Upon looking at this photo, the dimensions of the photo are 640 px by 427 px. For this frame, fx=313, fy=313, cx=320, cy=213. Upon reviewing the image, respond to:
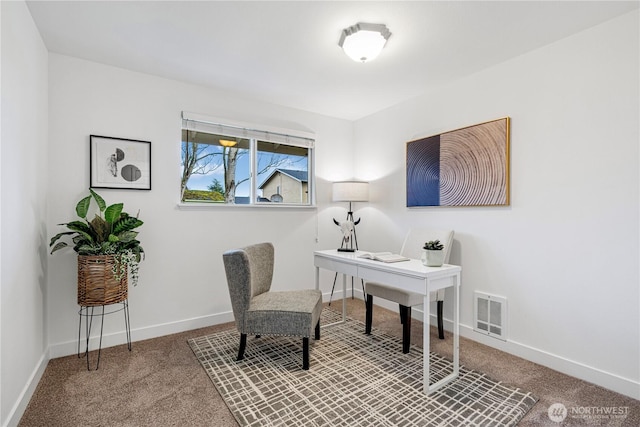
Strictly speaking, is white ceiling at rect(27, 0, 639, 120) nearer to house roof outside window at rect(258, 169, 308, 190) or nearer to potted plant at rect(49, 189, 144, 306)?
house roof outside window at rect(258, 169, 308, 190)

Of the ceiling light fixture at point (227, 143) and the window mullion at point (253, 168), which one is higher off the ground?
the ceiling light fixture at point (227, 143)

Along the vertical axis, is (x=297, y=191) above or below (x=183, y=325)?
above

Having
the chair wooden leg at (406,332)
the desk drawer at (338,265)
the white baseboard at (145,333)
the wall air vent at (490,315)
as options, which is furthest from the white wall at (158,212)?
the wall air vent at (490,315)

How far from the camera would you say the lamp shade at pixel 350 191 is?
3648 mm

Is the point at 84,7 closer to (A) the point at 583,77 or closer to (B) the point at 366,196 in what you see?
(B) the point at 366,196

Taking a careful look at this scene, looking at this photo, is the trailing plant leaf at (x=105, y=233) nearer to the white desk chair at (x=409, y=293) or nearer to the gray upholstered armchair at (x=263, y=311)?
the gray upholstered armchair at (x=263, y=311)

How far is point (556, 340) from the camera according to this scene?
2.28 m

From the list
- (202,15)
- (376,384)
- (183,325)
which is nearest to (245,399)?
(376,384)

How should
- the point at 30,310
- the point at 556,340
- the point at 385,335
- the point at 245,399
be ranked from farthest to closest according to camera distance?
A: the point at 385,335 < the point at 556,340 < the point at 30,310 < the point at 245,399

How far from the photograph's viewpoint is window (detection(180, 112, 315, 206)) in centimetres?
317

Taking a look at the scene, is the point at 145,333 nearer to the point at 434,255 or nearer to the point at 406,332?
the point at 406,332

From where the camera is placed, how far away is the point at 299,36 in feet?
7.32

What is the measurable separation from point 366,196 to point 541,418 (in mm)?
2495

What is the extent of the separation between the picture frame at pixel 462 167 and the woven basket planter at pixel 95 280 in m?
2.81
